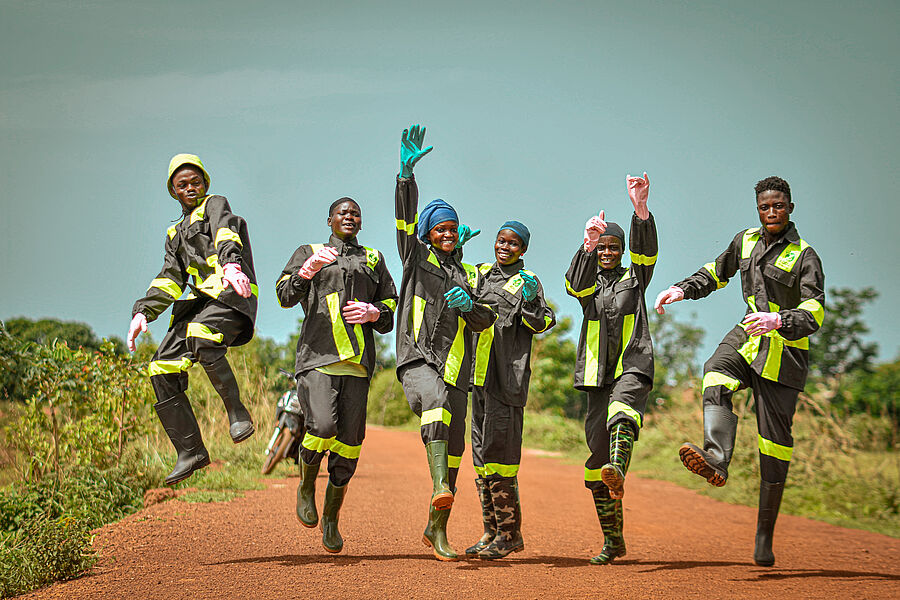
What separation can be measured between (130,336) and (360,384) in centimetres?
174

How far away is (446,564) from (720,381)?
8.34 ft

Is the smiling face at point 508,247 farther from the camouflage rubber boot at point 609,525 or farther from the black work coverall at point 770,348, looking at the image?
the camouflage rubber boot at point 609,525

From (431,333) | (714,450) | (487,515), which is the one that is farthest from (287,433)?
(714,450)

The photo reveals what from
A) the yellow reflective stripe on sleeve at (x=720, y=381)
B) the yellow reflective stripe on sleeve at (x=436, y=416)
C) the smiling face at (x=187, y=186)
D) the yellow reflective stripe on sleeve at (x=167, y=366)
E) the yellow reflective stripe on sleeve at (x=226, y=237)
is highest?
the smiling face at (x=187, y=186)

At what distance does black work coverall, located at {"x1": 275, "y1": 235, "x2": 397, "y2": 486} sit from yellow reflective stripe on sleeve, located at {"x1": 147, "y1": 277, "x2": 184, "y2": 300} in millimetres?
748

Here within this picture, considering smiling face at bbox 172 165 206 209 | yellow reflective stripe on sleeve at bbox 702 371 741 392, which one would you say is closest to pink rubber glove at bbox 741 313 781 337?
yellow reflective stripe on sleeve at bbox 702 371 741 392

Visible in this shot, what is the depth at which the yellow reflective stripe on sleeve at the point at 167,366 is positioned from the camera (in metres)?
6.61

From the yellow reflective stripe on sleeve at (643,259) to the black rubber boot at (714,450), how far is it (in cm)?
122

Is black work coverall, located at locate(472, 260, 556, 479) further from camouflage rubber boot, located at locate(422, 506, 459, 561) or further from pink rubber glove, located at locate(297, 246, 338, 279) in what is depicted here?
pink rubber glove, located at locate(297, 246, 338, 279)

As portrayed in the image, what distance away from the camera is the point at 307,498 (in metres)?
6.99

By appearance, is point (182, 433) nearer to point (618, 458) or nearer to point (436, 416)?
point (436, 416)

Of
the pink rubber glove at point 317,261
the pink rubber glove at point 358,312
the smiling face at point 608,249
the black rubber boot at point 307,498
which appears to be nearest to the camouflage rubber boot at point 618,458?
the smiling face at point 608,249

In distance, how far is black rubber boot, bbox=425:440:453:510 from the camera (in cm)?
612

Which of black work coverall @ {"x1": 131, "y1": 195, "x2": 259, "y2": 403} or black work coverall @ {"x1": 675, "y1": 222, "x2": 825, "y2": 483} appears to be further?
black work coverall @ {"x1": 675, "y1": 222, "x2": 825, "y2": 483}
